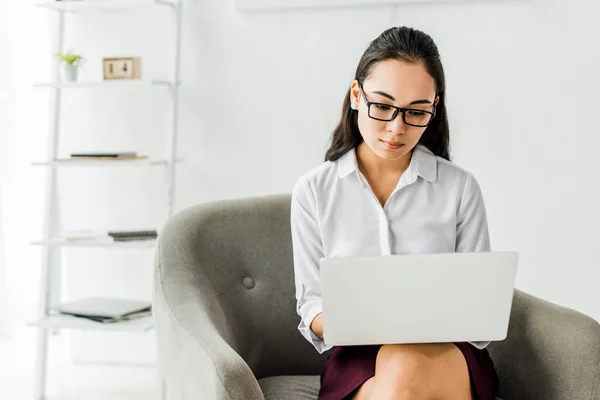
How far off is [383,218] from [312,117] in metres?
1.26

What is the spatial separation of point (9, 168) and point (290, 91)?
1663 mm

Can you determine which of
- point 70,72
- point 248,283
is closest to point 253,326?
point 248,283

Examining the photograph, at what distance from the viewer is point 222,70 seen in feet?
10.1

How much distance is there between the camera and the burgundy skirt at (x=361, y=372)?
1.63 m

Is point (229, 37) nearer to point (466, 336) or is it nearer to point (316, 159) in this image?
point (316, 159)

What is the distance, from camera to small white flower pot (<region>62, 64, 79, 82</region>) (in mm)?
3104

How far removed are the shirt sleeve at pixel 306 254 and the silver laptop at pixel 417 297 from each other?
13.3 inches

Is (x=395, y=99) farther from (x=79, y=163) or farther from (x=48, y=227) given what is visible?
(x=48, y=227)

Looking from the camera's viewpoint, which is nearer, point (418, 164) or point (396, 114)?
point (396, 114)

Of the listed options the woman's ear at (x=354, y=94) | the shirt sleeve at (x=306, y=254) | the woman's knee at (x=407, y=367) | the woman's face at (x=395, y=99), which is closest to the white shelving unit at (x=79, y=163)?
the shirt sleeve at (x=306, y=254)

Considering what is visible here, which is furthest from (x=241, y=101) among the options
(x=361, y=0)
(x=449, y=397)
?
(x=449, y=397)

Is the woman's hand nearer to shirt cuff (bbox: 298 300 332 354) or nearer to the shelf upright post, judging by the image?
shirt cuff (bbox: 298 300 332 354)

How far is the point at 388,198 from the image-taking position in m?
1.85

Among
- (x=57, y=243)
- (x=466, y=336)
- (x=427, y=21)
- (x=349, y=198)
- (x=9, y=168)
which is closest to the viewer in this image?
(x=466, y=336)
